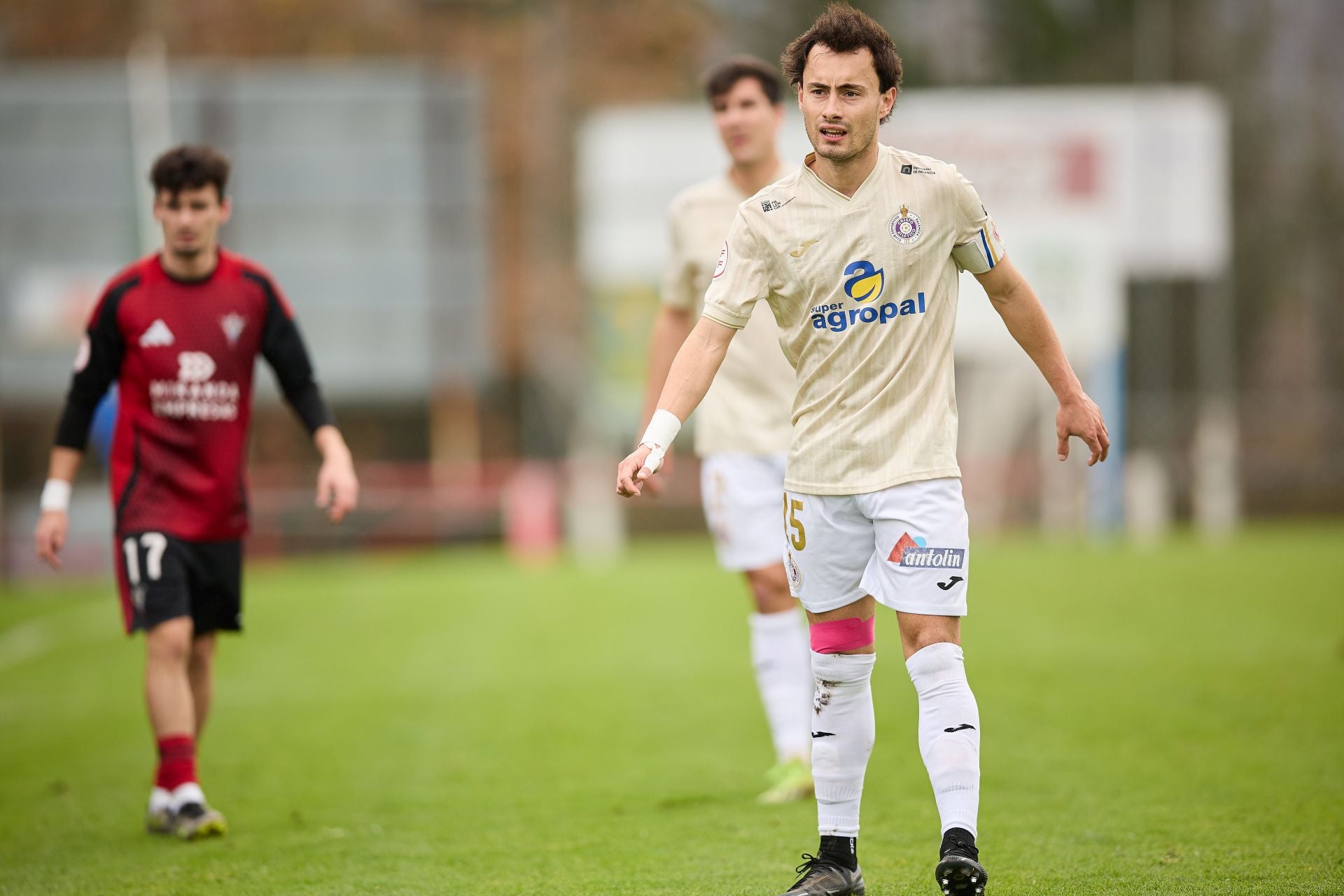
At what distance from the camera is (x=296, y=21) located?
37594 millimetres

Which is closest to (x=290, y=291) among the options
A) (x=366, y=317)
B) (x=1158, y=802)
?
(x=366, y=317)

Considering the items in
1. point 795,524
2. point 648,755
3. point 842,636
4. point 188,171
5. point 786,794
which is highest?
point 188,171

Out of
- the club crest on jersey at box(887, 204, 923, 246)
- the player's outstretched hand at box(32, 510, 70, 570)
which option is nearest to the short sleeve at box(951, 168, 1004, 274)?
the club crest on jersey at box(887, 204, 923, 246)

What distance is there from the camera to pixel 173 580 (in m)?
5.64

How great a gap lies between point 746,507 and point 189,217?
2292mm

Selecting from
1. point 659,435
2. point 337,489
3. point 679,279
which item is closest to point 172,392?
point 337,489

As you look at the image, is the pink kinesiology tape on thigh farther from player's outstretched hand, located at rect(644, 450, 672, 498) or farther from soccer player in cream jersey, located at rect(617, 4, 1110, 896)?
player's outstretched hand, located at rect(644, 450, 672, 498)

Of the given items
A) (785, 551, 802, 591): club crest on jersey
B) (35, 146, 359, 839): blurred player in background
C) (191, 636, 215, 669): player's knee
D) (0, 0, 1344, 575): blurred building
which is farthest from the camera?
(0, 0, 1344, 575): blurred building

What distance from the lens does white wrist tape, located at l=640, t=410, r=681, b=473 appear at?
415 cm

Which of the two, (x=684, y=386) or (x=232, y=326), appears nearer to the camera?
(x=684, y=386)

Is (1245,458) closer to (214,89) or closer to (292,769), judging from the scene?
(214,89)

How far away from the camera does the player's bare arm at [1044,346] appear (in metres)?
4.30

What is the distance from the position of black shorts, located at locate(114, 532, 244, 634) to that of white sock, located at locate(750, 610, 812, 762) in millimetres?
1979

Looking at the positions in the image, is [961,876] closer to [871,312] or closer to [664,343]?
[871,312]
